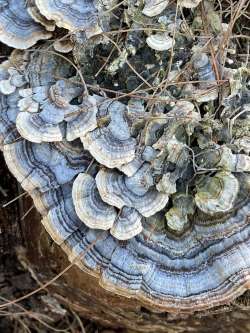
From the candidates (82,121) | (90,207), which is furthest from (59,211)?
(82,121)

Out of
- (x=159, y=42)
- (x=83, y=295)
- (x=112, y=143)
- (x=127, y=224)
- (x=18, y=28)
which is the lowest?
(x=83, y=295)

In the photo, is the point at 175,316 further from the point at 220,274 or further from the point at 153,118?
the point at 153,118

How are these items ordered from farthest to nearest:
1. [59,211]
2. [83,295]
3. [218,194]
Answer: [83,295] < [59,211] < [218,194]

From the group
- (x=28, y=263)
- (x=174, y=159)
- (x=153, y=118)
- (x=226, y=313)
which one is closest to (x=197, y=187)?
(x=174, y=159)

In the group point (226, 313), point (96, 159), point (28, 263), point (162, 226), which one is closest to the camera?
point (96, 159)

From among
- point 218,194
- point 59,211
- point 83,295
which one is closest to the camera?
point 218,194

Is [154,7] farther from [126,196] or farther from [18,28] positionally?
[126,196]
